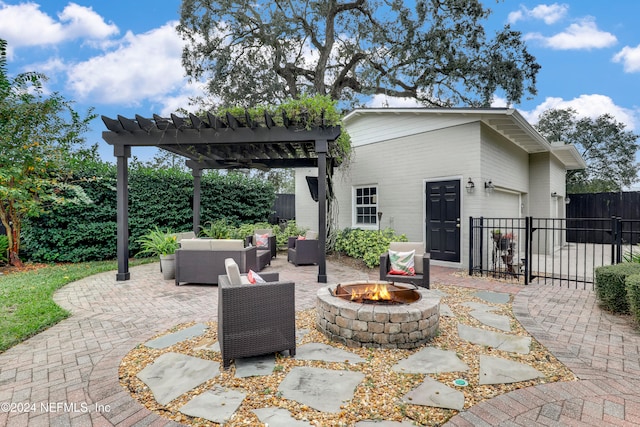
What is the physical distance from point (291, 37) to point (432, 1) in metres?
5.14

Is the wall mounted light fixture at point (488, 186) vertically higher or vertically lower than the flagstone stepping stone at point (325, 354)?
higher

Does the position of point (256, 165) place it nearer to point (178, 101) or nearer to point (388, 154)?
point (388, 154)

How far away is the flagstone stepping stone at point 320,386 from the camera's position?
2133mm

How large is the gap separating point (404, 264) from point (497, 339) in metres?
1.88

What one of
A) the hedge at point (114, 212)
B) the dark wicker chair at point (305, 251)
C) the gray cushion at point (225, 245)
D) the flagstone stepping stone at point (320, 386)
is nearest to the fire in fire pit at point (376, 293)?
the flagstone stepping stone at point (320, 386)

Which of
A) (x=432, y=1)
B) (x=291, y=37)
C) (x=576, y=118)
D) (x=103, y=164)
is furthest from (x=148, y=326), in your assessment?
(x=576, y=118)

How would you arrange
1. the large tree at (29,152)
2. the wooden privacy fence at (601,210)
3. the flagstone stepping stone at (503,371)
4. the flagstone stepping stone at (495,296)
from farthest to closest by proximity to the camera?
the wooden privacy fence at (601,210), the large tree at (29,152), the flagstone stepping stone at (495,296), the flagstone stepping stone at (503,371)

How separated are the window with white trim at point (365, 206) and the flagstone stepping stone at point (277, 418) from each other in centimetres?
720

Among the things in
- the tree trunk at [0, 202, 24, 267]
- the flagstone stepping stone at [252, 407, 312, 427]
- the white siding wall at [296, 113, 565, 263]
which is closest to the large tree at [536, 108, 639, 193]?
Result: the white siding wall at [296, 113, 565, 263]

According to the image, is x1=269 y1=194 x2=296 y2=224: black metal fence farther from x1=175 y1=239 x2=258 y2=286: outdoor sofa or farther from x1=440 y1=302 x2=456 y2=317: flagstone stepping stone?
x1=440 y1=302 x2=456 y2=317: flagstone stepping stone

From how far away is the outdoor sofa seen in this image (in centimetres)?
550

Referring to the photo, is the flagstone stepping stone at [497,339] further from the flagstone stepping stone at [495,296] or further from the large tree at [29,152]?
the large tree at [29,152]

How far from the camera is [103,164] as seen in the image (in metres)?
8.26

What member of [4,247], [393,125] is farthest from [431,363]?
[4,247]
